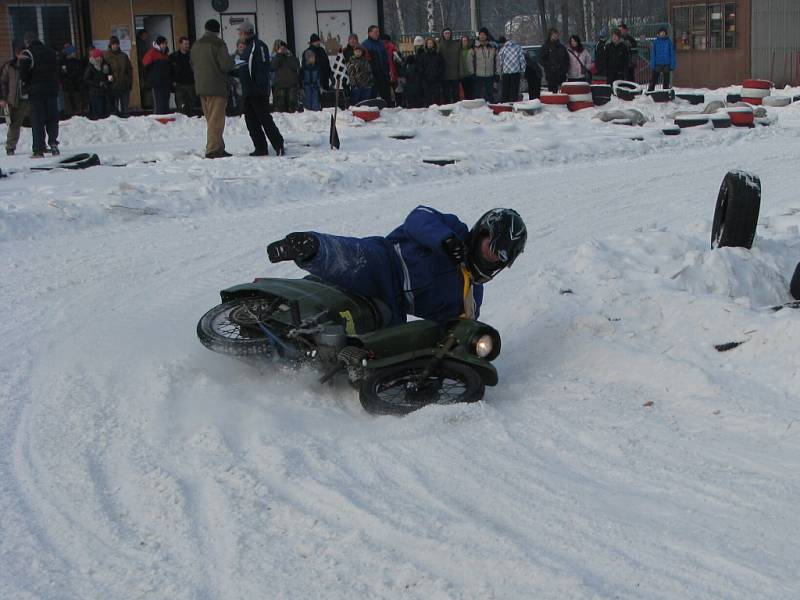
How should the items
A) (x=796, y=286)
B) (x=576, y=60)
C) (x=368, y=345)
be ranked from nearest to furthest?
(x=368, y=345), (x=796, y=286), (x=576, y=60)

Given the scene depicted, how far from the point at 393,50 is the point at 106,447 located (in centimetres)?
1912

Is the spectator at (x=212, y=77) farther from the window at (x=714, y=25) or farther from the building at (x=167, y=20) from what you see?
the window at (x=714, y=25)

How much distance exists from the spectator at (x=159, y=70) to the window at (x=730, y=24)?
16.8 m

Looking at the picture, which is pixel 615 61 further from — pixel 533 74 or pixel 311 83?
pixel 311 83

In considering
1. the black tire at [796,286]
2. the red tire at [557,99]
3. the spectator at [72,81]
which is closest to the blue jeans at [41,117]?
the spectator at [72,81]

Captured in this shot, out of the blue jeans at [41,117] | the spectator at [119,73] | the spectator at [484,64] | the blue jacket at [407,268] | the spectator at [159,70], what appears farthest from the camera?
the spectator at [484,64]

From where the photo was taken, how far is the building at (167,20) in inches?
894

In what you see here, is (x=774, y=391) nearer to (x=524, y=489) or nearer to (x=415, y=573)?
(x=524, y=489)

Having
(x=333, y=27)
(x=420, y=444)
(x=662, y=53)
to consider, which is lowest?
(x=420, y=444)

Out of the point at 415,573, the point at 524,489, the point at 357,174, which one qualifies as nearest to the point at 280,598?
the point at 415,573

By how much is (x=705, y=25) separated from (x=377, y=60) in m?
13.1

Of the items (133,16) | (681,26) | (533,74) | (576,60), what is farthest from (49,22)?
(681,26)

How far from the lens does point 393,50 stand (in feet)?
75.2

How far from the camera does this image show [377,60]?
71.3 ft
